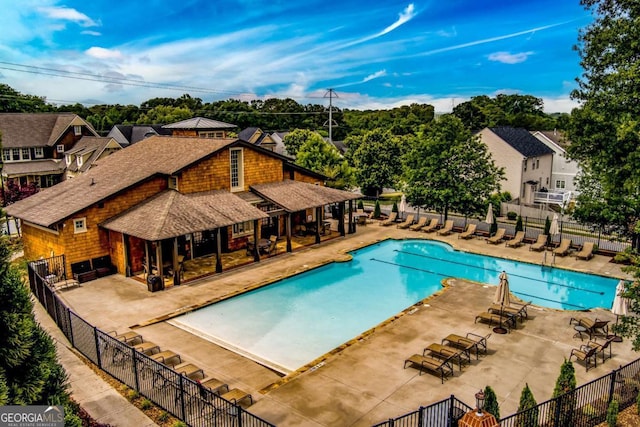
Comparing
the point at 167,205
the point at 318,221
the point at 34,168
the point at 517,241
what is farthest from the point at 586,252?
the point at 34,168

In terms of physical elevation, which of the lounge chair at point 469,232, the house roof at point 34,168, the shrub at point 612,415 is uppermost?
the house roof at point 34,168

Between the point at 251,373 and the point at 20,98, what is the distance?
89.3m

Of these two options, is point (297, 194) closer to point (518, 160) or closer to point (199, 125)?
point (199, 125)

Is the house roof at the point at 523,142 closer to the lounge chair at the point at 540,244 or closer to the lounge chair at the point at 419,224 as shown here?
Answer: the lounge chair at the point at 419,224

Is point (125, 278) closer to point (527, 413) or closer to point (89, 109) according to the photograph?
point (527, 413)

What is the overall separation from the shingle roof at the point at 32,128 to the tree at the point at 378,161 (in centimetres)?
3299

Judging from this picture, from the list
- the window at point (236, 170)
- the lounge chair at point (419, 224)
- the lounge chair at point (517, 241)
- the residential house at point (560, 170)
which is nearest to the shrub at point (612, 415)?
the lounge chair at point (517, 241)

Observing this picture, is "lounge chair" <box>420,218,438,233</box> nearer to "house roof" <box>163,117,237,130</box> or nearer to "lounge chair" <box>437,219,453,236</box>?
"lounge chair" <box>437,219,453,236</box>

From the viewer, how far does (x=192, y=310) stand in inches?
750

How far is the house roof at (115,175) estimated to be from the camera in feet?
75.0

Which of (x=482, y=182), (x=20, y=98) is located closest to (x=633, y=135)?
(x=482, y=182)

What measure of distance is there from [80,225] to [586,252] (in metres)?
27.3

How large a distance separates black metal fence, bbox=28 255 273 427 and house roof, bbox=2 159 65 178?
36319 mm

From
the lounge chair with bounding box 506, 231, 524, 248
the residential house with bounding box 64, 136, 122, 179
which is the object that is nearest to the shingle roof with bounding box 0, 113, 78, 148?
the residential house with bounding box 64, 136, 122, 179
